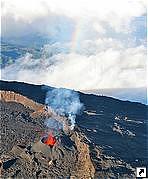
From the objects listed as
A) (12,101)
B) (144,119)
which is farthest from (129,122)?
(12,101)

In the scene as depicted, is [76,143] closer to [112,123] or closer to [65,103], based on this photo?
[112,123]

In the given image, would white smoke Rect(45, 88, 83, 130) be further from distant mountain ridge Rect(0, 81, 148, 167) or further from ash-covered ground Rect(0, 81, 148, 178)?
ash-covered ground Rect(0, 81, 148, 178)

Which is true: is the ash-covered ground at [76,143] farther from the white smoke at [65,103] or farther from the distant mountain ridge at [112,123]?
the white smoke at [65,103]

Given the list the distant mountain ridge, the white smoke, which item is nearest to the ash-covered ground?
the distant mountain ridge

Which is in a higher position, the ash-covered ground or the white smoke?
the white smoke

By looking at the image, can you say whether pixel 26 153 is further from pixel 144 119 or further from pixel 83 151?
pixel 144 119

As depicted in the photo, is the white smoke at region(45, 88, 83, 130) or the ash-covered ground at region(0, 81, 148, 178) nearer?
the ash-covered ground at region(0, 81, 148, 178)

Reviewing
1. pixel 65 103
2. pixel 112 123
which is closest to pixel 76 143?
pixel 112 123
